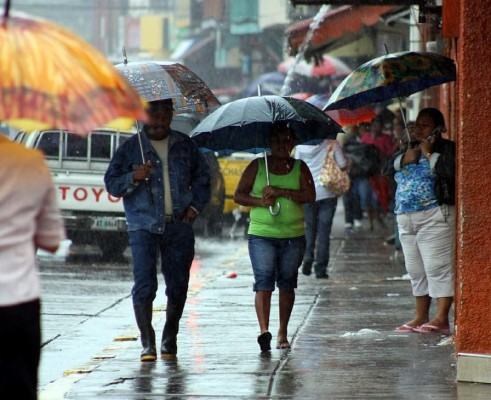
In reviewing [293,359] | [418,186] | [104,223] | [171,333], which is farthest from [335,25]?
[293,359]

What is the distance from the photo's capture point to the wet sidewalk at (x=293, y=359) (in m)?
7.96

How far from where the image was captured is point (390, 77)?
1020 centimetres

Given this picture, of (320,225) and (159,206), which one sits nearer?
(159,206)

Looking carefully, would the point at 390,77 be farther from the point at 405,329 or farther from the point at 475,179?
the point at 475,179

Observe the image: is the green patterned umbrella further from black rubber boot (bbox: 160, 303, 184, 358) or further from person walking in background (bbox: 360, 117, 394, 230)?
person walking in background (bbox: 360, 117, 394, 230)

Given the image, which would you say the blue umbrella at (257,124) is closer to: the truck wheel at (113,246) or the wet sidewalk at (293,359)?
the wet sidewalk at (293,359)

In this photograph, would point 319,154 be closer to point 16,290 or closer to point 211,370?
point 211,370

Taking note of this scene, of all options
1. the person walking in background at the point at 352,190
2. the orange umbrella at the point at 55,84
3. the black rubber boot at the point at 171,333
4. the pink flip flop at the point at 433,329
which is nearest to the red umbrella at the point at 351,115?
the pink flip flop at the point at 433,329

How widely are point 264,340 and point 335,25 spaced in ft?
34.4

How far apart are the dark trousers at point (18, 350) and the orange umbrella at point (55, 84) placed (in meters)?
0.71

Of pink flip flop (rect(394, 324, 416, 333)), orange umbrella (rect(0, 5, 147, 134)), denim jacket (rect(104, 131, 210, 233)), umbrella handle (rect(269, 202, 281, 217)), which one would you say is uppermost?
orange umbrella (rect(0, 5, 147, 134))

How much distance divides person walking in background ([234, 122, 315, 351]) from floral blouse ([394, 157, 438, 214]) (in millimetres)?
1037

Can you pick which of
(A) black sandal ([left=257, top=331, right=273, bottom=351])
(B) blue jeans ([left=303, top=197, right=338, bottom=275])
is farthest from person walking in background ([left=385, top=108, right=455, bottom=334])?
(B) blue jeans ([left=303, top=197, right=338, bottom=275])

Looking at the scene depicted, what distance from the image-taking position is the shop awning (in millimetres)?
18203
